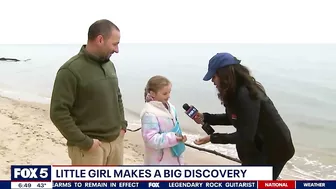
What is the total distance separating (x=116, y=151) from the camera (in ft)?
10.8

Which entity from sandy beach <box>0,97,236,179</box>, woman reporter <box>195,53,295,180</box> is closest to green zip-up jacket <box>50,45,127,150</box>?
woman reporter <box>195,53,295,180</box>

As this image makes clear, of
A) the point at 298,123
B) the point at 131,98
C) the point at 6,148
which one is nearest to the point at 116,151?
the point at 6,148

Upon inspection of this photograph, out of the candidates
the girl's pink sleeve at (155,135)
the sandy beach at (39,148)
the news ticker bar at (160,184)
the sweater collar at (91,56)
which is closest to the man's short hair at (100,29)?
the sweater collar at (91,56)

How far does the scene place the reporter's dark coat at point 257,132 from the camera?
251 cm

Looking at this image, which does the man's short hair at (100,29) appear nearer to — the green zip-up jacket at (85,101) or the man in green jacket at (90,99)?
the man in green jacket at (90,99)

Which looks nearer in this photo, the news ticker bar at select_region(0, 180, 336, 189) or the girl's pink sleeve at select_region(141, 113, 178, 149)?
the news ticker bar at select_region(0, 180, 336, 189)

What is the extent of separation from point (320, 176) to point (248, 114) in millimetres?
5891

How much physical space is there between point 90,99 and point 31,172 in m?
1.04

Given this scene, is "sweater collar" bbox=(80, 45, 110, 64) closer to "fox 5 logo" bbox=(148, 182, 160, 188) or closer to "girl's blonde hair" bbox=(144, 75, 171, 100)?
"girl's blonde hair" bbox=(144, 75, 171, 100)

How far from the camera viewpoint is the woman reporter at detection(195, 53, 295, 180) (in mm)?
2510

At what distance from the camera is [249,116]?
2500mm

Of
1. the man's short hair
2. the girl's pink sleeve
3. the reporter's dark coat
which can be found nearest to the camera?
the reporter's dark coat

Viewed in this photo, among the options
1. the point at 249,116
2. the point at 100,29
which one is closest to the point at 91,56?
the point at 100,29

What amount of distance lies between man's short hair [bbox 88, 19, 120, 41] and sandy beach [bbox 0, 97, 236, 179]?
116 inches
